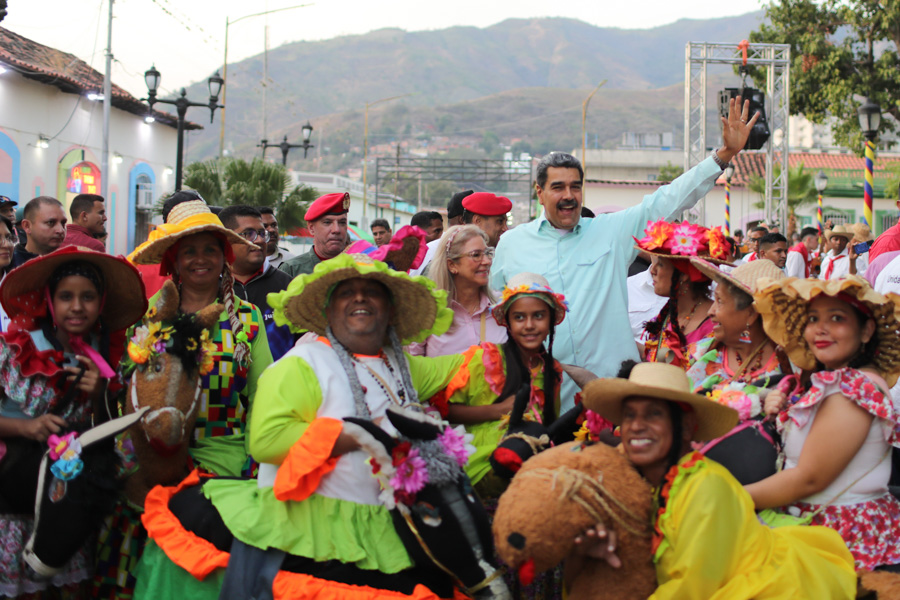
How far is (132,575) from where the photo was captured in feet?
11.9

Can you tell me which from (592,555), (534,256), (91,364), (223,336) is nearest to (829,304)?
(592,555)

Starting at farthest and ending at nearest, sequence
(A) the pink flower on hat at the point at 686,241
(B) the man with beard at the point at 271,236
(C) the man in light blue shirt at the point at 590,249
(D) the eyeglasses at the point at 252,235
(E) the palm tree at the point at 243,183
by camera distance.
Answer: (E) the palm tree at the point at 243,183, (B) the man with beard at the point at 271,236, (D) the eyeglasses at the point at 252,235, (C) the man in light blue shirt at the point at 590,249, (A) the pink flower on hat at the point at 686,241

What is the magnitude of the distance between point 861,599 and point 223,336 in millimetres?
2972

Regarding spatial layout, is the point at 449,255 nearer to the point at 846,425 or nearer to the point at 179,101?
the point at 846,425

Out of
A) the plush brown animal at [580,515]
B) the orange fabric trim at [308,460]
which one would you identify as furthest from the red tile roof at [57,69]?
the plush brown animal at [580,515]

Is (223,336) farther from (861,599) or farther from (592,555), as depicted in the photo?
(861,599)

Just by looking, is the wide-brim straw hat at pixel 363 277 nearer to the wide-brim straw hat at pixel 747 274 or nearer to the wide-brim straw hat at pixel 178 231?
the wide-brim straw hat at pixel 178 231

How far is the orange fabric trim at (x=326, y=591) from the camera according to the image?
9.43 ft

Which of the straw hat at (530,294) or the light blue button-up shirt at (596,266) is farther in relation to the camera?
the light blue button-up shirt at (596,266)

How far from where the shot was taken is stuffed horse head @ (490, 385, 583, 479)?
324 cm

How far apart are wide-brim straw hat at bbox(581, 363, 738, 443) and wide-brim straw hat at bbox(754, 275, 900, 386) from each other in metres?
0.59

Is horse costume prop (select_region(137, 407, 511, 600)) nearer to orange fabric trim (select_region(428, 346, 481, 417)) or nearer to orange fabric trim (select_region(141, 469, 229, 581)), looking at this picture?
orange fabric trim (select_region(141, 469, 229, 581))

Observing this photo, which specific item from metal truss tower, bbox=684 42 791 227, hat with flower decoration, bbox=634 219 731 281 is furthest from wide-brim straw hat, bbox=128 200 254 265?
metal truss tower, bbox=684 42 791 227

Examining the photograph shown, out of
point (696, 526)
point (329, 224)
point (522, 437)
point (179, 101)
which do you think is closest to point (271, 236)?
point (329, 224)
